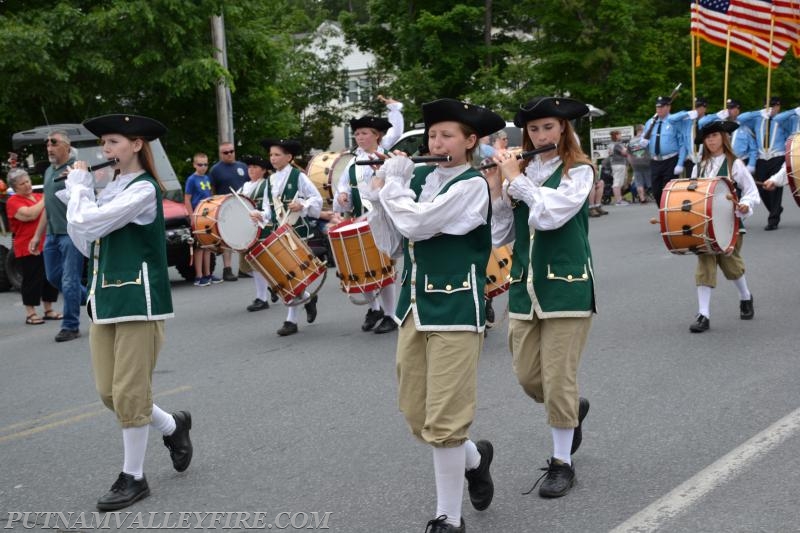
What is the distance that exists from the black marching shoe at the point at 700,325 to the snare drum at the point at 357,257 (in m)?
2.72

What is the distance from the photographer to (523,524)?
452 centimetres

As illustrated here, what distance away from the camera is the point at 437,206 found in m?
4.21

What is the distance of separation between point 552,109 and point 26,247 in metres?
8.22

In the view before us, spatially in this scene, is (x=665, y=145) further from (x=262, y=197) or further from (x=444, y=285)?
(x=444, y=285)

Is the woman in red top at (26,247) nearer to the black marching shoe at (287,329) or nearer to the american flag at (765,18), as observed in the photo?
the black marching shoe at (287,329)

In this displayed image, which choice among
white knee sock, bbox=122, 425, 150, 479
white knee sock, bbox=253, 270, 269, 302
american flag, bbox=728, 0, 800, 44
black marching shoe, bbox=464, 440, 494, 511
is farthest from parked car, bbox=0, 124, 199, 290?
american flag, bbox=728, 0, 800, 44

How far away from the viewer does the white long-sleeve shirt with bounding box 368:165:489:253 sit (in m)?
4.23

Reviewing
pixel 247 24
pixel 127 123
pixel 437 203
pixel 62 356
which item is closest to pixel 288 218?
pixel 62 356

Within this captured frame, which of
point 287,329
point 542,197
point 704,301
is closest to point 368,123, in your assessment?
point 287,329

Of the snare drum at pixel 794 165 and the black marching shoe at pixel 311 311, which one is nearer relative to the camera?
the snare drum at pixel 794 165

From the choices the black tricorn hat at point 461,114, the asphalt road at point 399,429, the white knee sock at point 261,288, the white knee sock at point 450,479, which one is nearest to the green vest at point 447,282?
the black tricorn hat at point 461,114

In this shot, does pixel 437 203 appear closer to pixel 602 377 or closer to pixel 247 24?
pixel 602 377

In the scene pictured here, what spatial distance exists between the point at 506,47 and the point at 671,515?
31922mm

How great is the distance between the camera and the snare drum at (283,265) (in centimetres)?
959
